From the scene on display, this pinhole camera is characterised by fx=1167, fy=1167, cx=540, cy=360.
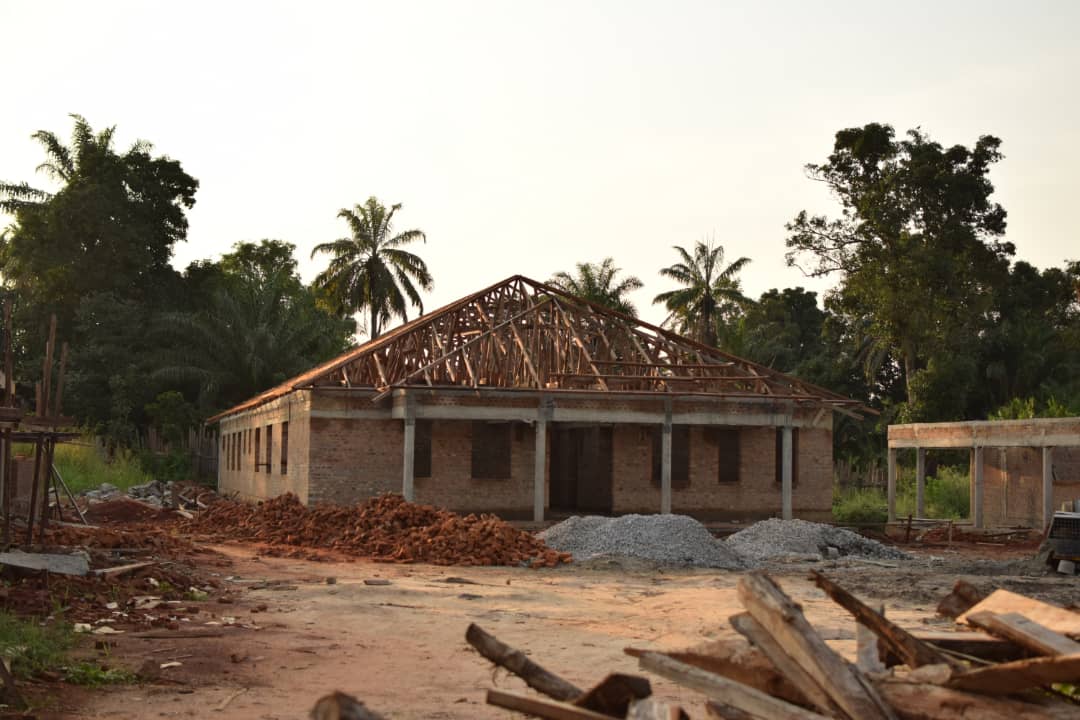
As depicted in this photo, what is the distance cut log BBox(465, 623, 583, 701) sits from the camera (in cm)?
549

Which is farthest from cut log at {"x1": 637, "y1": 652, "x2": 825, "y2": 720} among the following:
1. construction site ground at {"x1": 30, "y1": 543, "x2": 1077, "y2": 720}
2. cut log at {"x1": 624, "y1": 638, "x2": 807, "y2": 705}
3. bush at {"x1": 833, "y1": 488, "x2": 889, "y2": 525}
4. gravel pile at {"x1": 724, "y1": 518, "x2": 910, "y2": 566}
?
bush at {"x1": 833, "y1": 488, "x2": 889, "y2": 525}

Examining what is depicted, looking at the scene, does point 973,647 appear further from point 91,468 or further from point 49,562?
point 91,468

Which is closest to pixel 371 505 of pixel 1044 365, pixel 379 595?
pixel 379 595

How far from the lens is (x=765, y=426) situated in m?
27.8

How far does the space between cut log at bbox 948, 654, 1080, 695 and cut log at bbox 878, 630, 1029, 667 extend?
2.57 ft

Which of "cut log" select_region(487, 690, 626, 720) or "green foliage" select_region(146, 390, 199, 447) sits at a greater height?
"green foliage" select_region(146, 390, 199, 447)

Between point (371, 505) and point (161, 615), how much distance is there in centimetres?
1117

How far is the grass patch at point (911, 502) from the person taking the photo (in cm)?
3309

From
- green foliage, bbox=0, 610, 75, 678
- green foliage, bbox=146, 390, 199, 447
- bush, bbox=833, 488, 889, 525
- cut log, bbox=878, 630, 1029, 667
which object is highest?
green foliage, bbox=146, 390, 199, 447

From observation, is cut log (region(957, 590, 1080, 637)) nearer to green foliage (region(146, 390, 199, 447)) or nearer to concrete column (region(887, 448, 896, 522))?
concrete column (region(887, 448, 896, 522))

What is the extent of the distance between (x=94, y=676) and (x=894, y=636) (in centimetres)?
618

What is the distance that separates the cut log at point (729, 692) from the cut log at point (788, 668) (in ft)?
0.22

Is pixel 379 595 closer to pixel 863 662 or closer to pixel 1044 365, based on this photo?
pixel 863 662

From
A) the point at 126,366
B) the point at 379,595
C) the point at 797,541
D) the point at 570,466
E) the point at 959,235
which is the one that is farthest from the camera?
the point at 126,366
